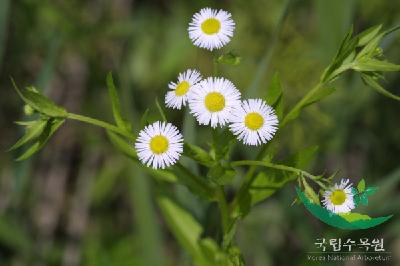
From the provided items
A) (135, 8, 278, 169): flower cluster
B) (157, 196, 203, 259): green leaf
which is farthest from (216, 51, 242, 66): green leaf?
(157, 196, 203, 259): green leaf

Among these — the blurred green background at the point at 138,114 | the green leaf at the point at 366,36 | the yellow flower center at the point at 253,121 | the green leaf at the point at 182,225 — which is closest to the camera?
the yellow flower center at the point at 253,121

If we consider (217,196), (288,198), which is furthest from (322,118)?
(217,196)

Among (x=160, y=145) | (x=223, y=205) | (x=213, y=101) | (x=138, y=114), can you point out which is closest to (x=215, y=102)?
(x=213, y=101)

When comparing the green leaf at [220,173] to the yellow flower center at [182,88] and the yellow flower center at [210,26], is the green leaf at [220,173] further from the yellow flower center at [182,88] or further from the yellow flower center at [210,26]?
the yellow flower center at [210,26]

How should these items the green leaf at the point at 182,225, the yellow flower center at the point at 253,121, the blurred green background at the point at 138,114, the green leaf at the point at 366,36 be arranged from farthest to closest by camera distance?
the blurred green background at the point at 138,114 < the green leaf at the point at 182,225 < the green leaf at the point at 366,36 < the yellow flower center at the point at 253,121

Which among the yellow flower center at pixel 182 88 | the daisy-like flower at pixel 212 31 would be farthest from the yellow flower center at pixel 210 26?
the yellow flower center at pixel 182 88

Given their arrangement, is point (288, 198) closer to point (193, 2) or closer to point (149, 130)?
point (149, 130)

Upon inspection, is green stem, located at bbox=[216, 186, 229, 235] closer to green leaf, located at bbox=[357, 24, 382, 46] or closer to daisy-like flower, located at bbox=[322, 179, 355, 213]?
daisy-like flower, located at bbox=[322, 179, 355, 213]

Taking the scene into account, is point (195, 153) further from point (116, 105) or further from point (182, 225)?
point (182, 225)
